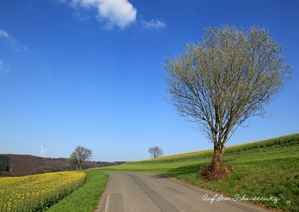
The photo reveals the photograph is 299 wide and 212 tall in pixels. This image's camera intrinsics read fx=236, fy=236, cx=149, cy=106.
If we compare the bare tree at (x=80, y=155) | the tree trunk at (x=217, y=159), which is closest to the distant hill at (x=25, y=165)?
the bare tree at (x=80, y=155)

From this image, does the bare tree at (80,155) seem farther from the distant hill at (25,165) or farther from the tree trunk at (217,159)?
the tree trunk at (217,159)

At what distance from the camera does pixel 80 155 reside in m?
118

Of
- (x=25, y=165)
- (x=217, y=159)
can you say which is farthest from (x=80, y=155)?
(x=217, y=159)

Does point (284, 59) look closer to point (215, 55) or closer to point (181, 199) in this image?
point (215, 55)

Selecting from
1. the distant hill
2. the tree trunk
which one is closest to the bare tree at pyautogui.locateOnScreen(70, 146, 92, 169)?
the distant hill

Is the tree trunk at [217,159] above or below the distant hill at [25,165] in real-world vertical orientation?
below

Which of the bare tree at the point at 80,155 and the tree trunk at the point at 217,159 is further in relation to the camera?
the bare tree at the point at 80,155

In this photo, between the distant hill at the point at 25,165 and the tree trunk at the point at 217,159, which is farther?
the distant hill at the point at 25,165

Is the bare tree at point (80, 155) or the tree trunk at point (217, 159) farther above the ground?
the bare tree at point (80, 155)

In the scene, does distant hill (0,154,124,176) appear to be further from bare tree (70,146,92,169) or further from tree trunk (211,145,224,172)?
tree trunk (211,145,224,172)

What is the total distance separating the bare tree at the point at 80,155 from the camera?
383ft

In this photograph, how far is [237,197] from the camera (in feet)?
41.1

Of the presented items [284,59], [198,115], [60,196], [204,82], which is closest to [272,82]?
[284,59]

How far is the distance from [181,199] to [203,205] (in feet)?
6.48
